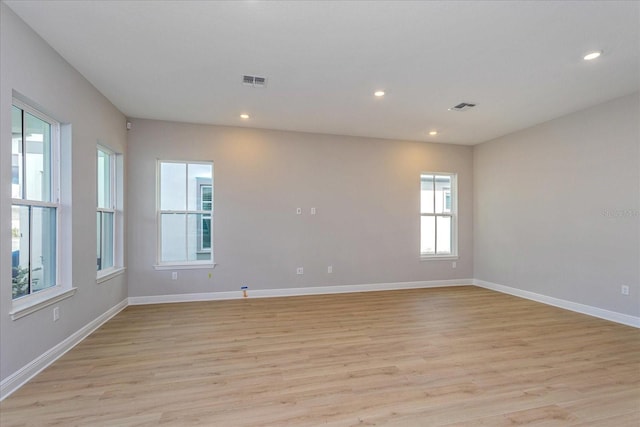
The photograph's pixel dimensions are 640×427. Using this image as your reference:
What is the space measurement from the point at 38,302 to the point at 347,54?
3321 millimetres

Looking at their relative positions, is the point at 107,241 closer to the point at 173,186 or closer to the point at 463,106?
the point at 173,186

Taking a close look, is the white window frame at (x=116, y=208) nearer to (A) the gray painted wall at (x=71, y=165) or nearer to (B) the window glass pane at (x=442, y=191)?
(A) the gray painted wall at (x=71, y=165)

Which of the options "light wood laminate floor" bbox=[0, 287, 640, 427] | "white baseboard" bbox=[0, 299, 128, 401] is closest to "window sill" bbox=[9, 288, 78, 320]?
"white baseboard" bbox=[0, 299, 128, 401]

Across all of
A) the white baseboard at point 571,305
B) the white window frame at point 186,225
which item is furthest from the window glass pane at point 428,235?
the white window frame at point 186,225

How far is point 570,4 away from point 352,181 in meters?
3.65

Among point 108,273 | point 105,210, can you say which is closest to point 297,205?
point 105,210

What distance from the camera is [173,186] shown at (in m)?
4.84

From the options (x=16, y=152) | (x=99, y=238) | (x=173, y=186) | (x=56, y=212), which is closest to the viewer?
(x=16, y=152)

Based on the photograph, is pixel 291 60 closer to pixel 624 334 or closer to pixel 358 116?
pixel 358 116

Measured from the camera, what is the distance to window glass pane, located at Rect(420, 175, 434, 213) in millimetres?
5941

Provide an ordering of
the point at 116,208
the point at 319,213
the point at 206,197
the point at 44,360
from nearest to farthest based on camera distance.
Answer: the point at 44,360 → the point at 116,208 → the point at 206,197 → the point at 319,213

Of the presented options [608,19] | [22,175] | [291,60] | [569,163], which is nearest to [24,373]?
[22,175]

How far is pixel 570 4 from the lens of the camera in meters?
2.14

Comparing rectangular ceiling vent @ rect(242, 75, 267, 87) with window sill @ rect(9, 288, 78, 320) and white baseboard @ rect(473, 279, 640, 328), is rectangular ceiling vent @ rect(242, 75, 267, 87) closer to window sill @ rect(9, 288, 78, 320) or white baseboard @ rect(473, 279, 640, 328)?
window sill @ rect(9, 288, 78, 320)
